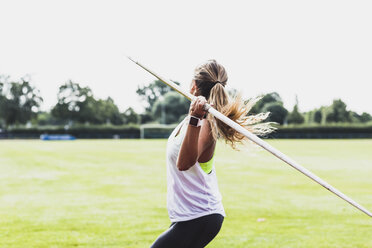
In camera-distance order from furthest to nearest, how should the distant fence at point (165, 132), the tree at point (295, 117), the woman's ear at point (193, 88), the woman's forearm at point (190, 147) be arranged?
the tree at point (295, 117)
the distant fence at point (165, 132)
the woman's ear at point (193, 88)
the woman's forearm at point (190, 147)

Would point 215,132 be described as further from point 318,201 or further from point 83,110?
point 83,110

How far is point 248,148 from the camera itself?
3.80 metres

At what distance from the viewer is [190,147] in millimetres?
3143

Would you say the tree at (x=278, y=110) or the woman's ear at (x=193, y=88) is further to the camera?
the tree at (x=278, y=110)

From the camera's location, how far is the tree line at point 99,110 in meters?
102

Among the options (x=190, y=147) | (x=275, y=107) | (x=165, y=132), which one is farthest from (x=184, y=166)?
(x=275, y=107)

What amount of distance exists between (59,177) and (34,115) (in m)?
103

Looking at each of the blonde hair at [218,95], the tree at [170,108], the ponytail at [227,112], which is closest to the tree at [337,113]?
the tree at [170,108]

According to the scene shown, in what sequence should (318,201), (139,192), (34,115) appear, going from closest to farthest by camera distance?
(318,201)
(139,192)
(34,115)

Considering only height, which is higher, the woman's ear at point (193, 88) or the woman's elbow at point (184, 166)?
the woman's ear at point (193, 88)

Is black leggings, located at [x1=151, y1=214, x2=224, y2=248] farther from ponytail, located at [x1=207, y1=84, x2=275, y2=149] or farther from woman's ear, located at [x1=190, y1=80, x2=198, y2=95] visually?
woman's ear, located at [x1=190, y1=80, x2=198, y2=95]

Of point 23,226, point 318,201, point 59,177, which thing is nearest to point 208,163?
point 23,226

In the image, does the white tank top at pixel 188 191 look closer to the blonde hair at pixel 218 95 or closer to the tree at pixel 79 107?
the blonde hair at pixel 218 95

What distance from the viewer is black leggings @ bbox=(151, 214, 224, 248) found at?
3434 millimetres
